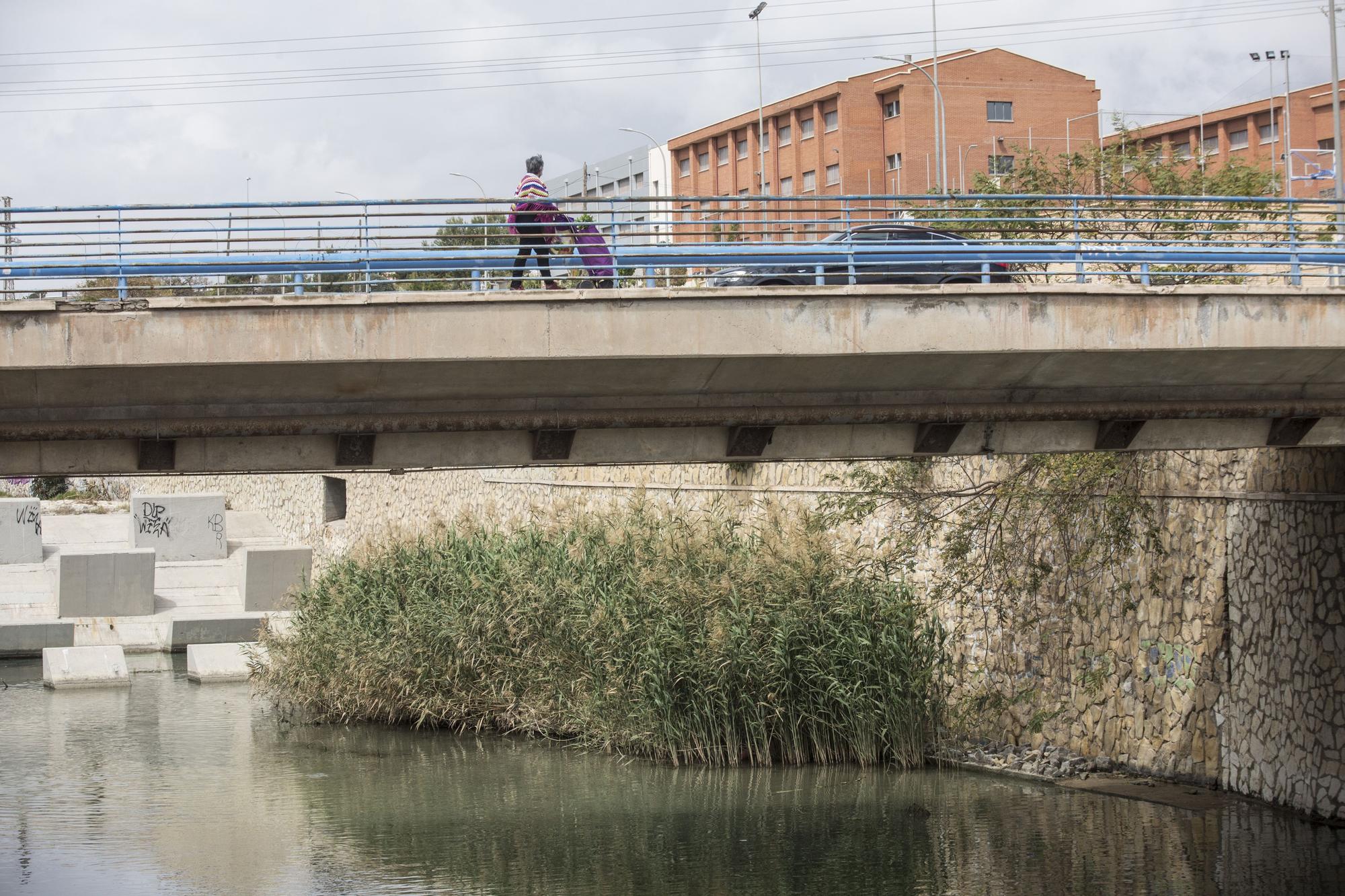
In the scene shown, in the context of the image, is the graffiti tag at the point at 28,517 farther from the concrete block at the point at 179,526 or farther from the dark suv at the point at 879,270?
the dark suv at the point at 879,270

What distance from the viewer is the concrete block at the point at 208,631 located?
32094 millimetres

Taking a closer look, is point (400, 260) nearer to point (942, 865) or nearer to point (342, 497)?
point (942, 865)

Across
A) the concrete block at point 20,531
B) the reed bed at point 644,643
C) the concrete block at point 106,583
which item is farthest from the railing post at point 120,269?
the concrete block at point 20,531

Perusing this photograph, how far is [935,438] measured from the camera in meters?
12.8

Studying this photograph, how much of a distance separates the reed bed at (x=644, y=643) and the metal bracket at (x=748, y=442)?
5694 mm

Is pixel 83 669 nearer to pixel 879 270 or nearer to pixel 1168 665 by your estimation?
pixel 879 270

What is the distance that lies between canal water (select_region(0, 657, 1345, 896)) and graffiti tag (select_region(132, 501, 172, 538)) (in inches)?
748

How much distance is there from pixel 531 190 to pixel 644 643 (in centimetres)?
790

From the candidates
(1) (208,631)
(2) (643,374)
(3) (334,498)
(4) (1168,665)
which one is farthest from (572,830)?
(3) (334,498)

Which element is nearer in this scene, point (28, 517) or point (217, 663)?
point (217, 663)

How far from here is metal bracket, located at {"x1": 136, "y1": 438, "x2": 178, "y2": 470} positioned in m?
11.3

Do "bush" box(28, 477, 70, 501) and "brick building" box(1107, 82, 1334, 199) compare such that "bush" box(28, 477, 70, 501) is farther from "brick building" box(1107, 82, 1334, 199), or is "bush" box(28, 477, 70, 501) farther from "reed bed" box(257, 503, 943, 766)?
"brick building" box(1107, 82, 1334, 199)

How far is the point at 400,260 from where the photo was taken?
11383 mm

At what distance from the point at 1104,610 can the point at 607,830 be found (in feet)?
21.9
